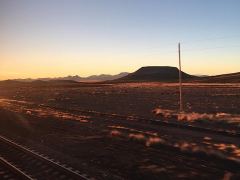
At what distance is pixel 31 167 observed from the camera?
13.9 m

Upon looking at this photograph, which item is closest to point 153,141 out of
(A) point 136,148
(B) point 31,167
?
(A) point 136,148

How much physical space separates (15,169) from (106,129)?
445 inches

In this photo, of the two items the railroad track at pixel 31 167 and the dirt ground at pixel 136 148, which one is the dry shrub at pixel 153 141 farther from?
the railroad track at pixel 31 167

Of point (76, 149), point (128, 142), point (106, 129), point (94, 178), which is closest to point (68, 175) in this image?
point (94, 178)

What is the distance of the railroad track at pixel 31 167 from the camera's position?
40.5 feet

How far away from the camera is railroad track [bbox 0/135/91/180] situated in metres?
12.3

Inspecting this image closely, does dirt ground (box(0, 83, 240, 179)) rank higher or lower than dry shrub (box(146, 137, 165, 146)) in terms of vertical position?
lower

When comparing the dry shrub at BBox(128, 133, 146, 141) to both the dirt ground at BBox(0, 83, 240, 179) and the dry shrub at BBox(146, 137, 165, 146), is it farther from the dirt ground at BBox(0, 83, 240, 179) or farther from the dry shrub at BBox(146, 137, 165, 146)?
the dry shrub at BBox(146, 137, 165, 146)

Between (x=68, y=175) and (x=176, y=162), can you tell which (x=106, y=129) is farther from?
(x=68, y=175)

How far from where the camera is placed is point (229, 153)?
1572 cm

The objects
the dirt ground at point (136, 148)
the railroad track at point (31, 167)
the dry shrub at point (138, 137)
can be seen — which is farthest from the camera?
the dry shrub at point (138, 137)

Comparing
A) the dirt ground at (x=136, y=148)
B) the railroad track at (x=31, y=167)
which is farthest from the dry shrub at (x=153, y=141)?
the railroad track at (x=31, y=167)

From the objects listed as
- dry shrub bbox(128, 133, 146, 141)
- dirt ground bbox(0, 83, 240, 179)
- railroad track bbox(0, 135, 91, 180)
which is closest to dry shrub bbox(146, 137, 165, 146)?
dirt ground bbox(0, 83, 240, 179)

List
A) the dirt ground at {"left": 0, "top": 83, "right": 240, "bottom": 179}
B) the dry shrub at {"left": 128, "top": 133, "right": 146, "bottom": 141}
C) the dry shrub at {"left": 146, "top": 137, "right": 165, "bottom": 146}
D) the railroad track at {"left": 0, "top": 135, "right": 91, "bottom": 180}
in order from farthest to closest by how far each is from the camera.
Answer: the dry shrub at {"left": 128, "top": 133, "right": 146, "bottom": 141}
the dry shrub at {"left": 146, "top": 137, "right": 165, "bottom": 146}
the dirt ground at {"left": 0, "top": 83, "right": 240, "bottom": 179}
the railroad track at {"left": 0, "top": 135, "right": 91, "bottom": 180}
